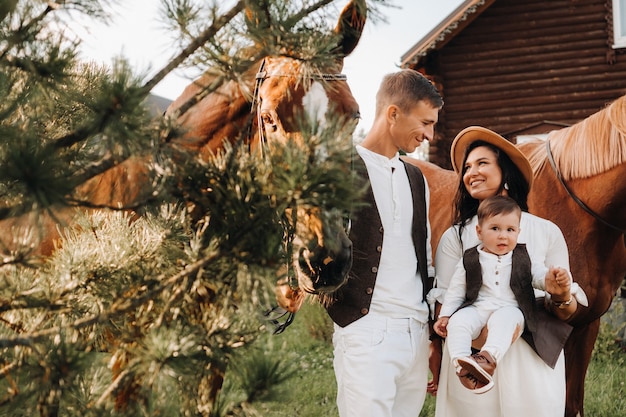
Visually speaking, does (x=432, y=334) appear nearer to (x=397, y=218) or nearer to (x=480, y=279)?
(x=480, y=279)

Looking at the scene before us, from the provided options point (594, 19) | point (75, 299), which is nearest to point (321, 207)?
point (75, 299)

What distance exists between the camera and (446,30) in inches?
427

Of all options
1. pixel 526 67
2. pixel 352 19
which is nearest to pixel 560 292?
pixel 352 19

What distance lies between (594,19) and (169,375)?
11.8 meters

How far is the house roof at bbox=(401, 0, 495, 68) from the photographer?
426 inches

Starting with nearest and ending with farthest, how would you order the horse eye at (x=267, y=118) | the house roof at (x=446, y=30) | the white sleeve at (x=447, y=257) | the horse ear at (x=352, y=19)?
the horse ear at (x=352, y=19), the horse eye at (x=267, y=118), the white sleeve at (x=447, y=257), the house roof at (x=446, y=30)

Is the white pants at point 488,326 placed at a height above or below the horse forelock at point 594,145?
below

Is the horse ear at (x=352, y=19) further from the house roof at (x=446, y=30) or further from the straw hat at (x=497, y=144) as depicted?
the house roof at (x=446, y=30)

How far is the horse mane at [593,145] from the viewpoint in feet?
11.6

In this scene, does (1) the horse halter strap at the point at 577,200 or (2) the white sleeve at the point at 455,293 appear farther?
(1) the horse halter strap at the point at 577,200

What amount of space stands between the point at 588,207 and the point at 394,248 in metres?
1.74

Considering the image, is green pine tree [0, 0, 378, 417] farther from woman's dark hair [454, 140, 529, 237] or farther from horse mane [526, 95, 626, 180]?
horse mane [526, 95, 626, 180]

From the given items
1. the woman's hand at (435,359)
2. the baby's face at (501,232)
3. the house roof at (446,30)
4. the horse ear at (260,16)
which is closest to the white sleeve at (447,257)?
the baby's face at (501,232)

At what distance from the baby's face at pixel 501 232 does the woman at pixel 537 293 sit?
0.49 ft
